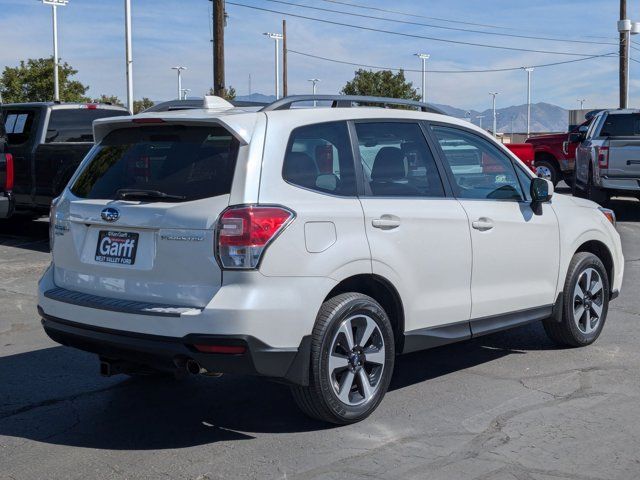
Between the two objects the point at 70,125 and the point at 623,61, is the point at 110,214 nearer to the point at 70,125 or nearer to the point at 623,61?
the point at 70,125

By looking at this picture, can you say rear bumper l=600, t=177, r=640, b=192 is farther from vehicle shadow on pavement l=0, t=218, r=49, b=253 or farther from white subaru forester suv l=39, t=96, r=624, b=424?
white subaru forester suv l=39, t=96, r=624, b=424

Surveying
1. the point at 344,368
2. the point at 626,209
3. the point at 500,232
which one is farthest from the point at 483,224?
the point at 626,209

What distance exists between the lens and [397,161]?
559 cm

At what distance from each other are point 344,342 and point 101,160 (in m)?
1.88

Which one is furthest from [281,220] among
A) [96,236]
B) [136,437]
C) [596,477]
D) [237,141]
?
[596,477]

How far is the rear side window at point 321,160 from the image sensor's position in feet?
16.0

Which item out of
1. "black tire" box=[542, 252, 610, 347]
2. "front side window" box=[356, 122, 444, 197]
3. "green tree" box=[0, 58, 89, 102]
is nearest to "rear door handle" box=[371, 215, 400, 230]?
"front side window" box=[356, 122, 444, 197]

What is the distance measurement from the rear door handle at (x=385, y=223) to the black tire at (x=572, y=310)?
2.04 metres

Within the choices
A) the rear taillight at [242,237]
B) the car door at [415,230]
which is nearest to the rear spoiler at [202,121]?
the rear taillight at [242,237]

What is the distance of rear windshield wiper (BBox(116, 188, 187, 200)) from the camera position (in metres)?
4.78

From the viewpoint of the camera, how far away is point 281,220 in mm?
4625

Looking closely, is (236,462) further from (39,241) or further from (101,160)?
(39,241)

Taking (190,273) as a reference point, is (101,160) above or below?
above

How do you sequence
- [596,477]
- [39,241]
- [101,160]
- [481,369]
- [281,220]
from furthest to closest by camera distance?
1. [39,241]
2. [481,369]
3. [101,160]
4. [281,220]
5. [596,477]
